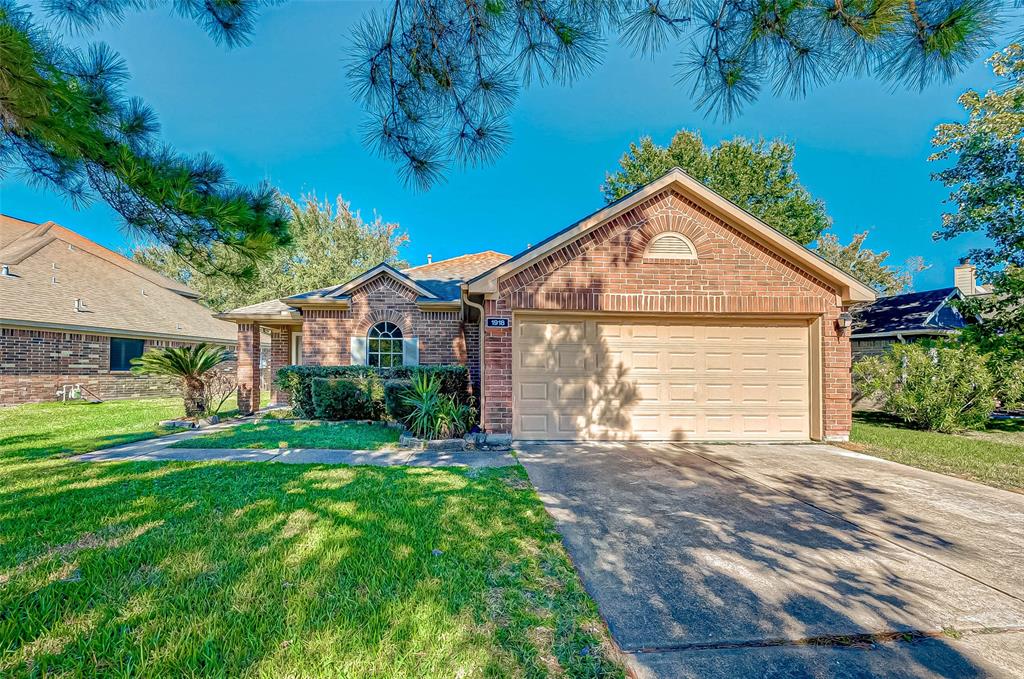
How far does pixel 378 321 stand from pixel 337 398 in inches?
101

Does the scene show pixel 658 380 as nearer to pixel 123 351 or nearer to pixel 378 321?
pixel 378 321

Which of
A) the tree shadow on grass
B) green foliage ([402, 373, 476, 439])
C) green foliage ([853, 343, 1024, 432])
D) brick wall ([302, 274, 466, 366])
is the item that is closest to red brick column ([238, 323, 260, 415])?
brick wall ([302, 274, 466, 366])

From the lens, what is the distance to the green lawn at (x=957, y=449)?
5637 mm

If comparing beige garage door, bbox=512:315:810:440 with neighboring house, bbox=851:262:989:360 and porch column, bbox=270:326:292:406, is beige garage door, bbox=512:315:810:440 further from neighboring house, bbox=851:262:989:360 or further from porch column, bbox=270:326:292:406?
porch column, bbox=270:326:292:406

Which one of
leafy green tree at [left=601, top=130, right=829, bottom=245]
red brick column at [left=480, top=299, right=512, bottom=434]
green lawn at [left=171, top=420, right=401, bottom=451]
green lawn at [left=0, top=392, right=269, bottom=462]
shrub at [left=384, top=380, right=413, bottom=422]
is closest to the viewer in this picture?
green lawn at [left=0, top=392, right=269, bottom=462]

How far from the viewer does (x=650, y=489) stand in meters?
4.68

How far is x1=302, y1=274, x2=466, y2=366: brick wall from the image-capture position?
35.9 ft

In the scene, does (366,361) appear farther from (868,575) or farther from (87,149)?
(868,575)

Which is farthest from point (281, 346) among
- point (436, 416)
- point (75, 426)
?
point (436, 416)

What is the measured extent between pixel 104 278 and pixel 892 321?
31569 mm

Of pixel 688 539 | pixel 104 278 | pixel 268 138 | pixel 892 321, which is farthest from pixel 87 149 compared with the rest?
pixel 892 321

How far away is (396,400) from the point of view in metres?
8.55

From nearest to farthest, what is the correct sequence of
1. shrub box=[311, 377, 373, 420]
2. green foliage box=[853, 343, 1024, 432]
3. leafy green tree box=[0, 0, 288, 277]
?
leafy green tree box=[0, 0, 288, 277] < green foliage box=[853, 343, 1024, 432] < shrub box=[311, 377, 373, 420]

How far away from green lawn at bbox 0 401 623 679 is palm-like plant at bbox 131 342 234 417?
483 centimetres
